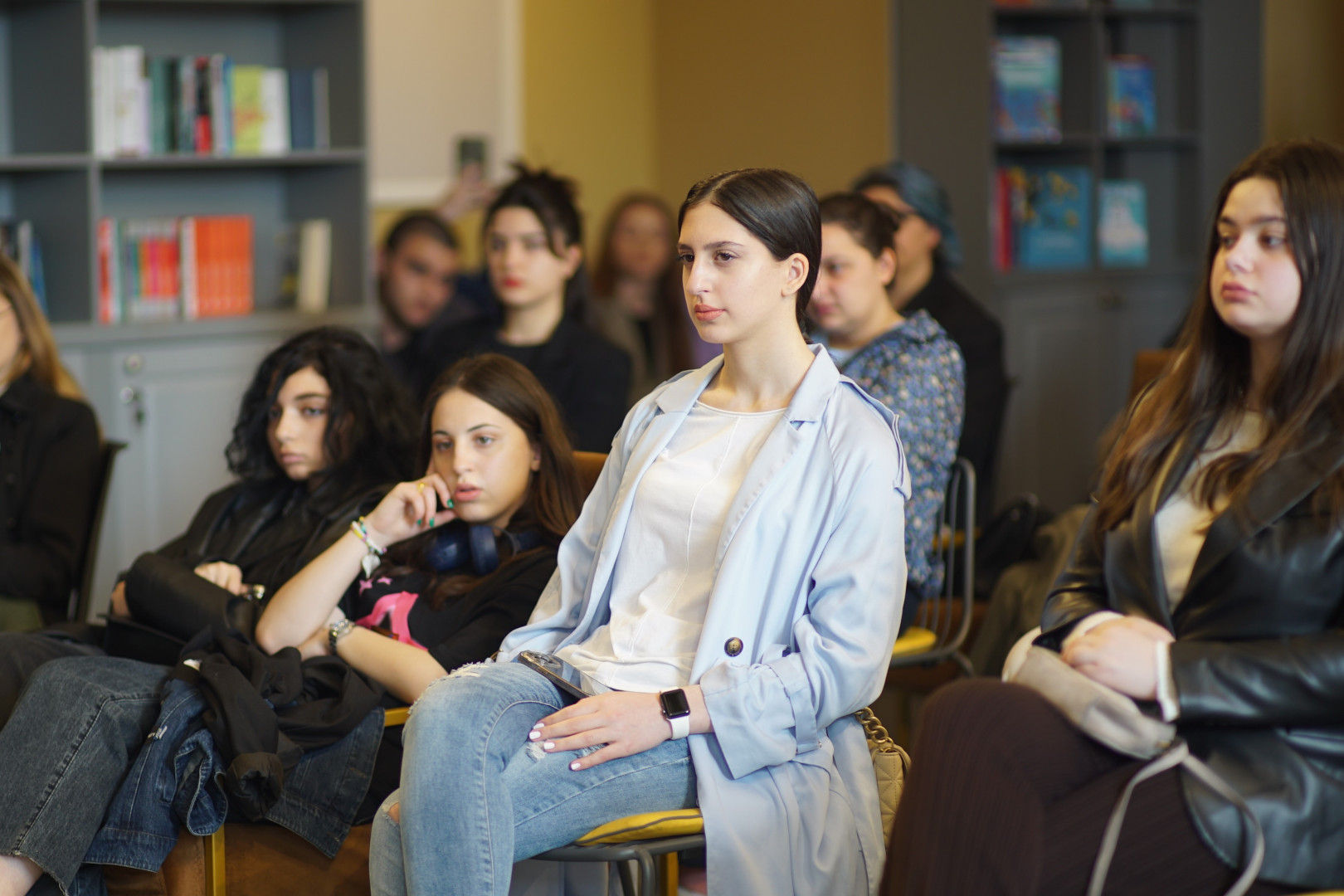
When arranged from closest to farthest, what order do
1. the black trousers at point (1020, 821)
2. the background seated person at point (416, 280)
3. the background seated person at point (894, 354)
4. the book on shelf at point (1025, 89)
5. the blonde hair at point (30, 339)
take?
the black trousers at point (1020, 821), the background seated person at point (894, 354), the blonde hair at point (30, 339), the background seated person at point (416, 280), the book on shelf at point (1025, 89)

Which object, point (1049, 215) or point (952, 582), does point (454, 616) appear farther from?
point (1049, 215)

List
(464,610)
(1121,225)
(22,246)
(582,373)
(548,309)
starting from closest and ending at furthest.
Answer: (464,610)
(582,373)
(548,309)
(22,246)
(1121,225)

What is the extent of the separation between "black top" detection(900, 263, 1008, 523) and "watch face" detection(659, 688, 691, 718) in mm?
1634

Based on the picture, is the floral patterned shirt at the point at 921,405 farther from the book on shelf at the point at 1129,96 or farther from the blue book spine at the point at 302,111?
the book on shelf at the point at 1129,96

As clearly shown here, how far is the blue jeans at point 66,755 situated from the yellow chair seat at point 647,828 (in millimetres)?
715

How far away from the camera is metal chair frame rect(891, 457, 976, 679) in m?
2.68

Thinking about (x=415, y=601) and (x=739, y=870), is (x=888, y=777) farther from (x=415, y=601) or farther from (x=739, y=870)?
(x=415, y=601)

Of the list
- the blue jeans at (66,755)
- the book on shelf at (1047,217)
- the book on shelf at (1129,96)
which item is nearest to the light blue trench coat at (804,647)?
the blue jeans at (66,755)

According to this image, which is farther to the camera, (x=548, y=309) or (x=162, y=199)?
(x=162, y=199)

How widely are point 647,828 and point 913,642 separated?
3.11 feet

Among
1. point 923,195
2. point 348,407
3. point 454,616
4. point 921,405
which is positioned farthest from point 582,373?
point 454,616

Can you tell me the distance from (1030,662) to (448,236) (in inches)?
127

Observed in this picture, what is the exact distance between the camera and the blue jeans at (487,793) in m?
1.72

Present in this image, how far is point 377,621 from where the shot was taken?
7.61ft
